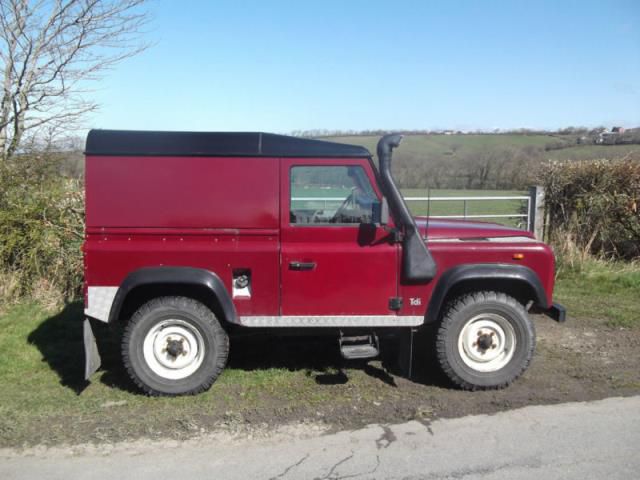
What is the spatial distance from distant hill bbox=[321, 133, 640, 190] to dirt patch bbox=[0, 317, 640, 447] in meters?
5.59

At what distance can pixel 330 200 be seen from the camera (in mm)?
4699

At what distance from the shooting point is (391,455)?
3748 millimetres

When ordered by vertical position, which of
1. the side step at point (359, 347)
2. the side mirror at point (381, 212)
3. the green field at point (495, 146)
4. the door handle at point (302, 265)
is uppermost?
the green field at point (495, 146)

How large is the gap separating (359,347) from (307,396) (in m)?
0.60

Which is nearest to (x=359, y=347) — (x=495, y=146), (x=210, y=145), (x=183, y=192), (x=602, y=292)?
(x=183, y=192)

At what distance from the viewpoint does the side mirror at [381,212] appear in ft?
14.6

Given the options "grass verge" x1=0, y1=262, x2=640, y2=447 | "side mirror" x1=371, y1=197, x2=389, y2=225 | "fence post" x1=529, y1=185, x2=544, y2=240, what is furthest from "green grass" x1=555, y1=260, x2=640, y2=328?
"side mirror" x1=371, y1=197, x2=389, y2=225

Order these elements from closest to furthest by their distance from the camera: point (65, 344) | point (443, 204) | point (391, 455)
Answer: point (391, 455) → point (65, 344) → point (443, 204)

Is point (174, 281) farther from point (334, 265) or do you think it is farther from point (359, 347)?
point (359, 347)

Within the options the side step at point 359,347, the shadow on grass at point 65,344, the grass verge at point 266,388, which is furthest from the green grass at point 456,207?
the shadow on grass at point 65,344

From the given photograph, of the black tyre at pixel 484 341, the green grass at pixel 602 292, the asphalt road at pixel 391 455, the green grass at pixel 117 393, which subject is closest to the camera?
the asphalt road at pixel 391 455

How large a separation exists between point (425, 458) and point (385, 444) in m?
0.31

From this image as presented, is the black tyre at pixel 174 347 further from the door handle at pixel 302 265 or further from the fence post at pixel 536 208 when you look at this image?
the fence post at pixel 536 208

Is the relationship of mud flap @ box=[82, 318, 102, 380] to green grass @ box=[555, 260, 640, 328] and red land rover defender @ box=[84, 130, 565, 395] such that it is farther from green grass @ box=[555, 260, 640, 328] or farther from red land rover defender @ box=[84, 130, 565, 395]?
green grass @ box=[555, 260, 640, 328]
